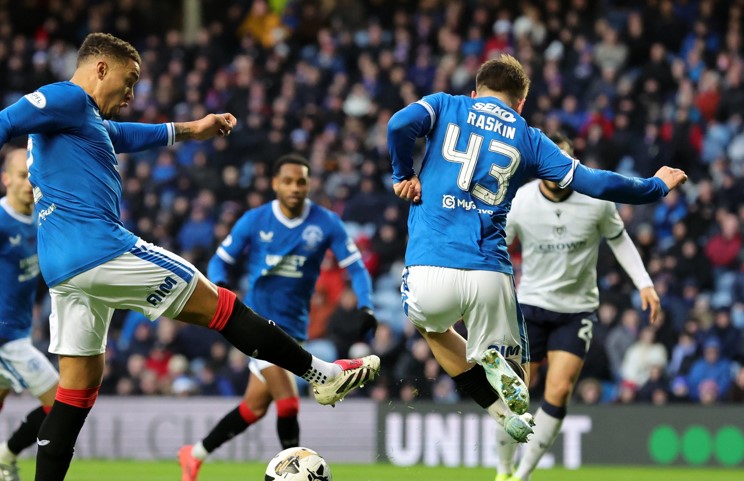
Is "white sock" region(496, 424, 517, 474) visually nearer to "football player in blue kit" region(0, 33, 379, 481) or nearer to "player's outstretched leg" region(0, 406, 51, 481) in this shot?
"football player in blue kit" region(0, 33, 379, 481)

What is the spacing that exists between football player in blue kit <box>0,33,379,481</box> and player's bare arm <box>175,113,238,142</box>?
1.60 feet

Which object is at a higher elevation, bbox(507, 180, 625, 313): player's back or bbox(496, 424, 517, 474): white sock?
bbox(507, 180, 625, 313): player's back

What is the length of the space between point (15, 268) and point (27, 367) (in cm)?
72

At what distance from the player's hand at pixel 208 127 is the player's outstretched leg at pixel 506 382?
204 centimetres

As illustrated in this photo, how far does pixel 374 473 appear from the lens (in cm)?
1334

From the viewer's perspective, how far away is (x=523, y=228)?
31.4 feet

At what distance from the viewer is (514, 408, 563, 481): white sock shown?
888cm

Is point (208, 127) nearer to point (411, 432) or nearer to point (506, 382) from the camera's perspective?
point (506, 382)

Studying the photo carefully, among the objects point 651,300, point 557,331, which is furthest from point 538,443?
point 651,300

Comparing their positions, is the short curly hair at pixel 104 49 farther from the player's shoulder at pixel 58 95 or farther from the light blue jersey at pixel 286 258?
the light blue jersey at pixel 286 258

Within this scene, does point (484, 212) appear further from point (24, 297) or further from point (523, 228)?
point (24, 297)

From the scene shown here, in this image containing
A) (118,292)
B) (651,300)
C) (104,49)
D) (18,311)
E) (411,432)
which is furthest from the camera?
(411,432)

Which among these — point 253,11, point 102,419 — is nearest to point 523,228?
point 102,419

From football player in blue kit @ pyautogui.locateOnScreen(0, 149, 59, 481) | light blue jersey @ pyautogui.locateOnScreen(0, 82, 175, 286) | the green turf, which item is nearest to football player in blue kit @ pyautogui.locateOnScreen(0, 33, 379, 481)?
light blue jersey @ pyautogui.locateOnScreen(0, 82, 175, 286)
